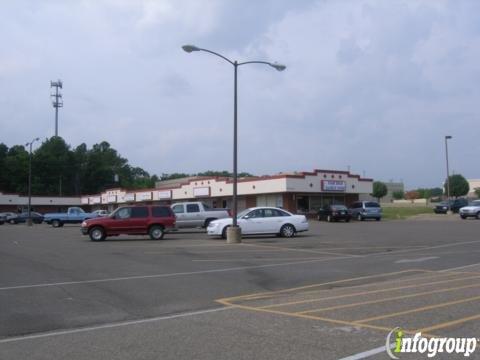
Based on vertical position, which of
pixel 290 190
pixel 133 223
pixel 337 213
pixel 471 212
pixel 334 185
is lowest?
pixel 133 223

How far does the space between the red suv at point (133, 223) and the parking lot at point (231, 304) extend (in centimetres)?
954

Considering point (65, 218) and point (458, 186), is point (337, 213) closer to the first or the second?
point (65, 218)

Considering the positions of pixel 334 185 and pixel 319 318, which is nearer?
pixel 319 318

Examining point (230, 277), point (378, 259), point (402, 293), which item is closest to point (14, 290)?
point (230, 277)

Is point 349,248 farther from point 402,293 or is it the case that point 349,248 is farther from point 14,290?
point 14,290

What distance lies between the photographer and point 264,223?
27812 millimetres

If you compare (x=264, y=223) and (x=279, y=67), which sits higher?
(x=279, y=67)

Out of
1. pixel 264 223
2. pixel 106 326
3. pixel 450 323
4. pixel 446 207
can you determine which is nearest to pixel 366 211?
pixel 446 207

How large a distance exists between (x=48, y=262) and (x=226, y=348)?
12.1 meters

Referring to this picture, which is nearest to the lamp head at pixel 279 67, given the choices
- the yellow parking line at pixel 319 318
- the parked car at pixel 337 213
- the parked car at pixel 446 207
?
the yellow parking line at pixel 319 318

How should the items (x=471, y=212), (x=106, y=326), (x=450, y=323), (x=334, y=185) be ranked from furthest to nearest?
(x=334, y=185)
(x=471, y=212)
(x=106, y=326)
(x=450, y=323)

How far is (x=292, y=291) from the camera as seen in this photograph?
37.7ft

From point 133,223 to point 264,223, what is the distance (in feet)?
21.5

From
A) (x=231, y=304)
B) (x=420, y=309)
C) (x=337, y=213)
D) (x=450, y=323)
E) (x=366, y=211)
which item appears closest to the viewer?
(x=450, y=323)
